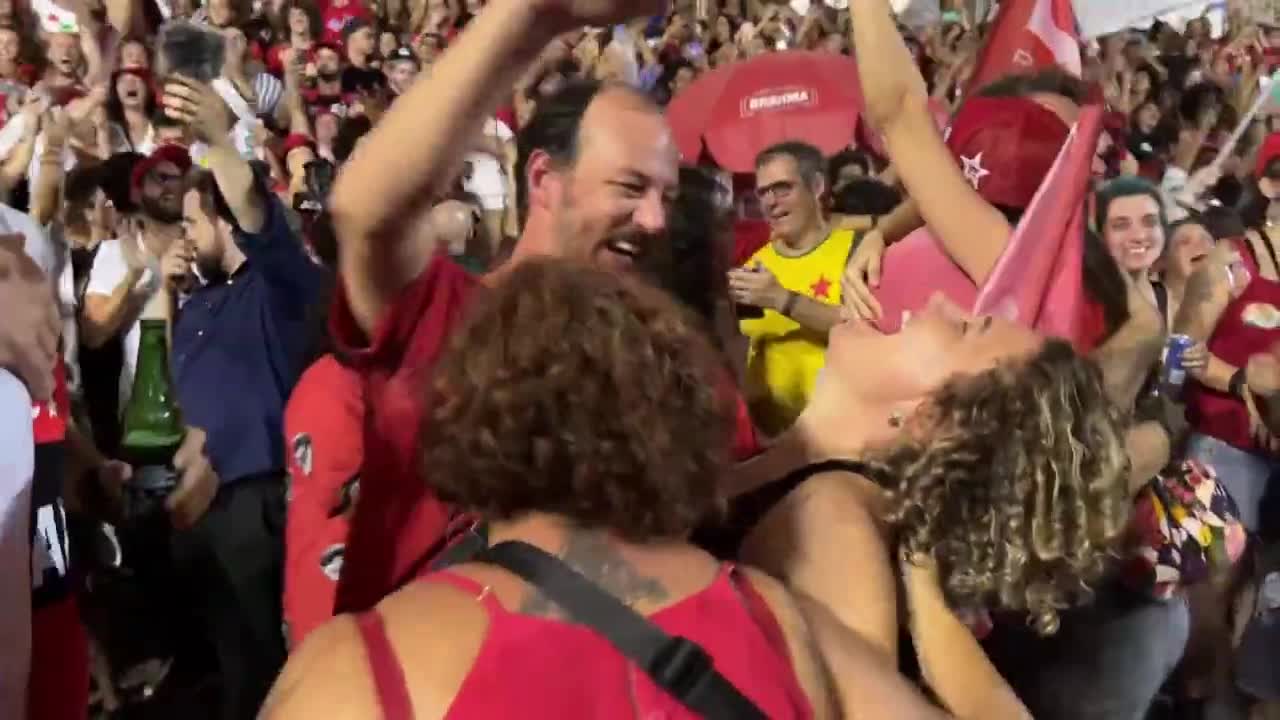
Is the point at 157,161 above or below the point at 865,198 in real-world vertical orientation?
above

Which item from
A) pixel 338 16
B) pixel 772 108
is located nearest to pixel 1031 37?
pixel 772 108

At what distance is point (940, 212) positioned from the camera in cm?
191

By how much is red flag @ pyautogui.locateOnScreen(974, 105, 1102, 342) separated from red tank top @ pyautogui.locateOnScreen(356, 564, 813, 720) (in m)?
0.84

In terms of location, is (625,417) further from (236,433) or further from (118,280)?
(118,280)

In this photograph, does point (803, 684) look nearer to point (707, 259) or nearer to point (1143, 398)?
point (707, 259)

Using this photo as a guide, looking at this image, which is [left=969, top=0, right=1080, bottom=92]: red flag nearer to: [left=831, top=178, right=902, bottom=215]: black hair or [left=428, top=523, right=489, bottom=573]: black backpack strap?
[left=831, top=178, right=902, bottom=215]: black hair

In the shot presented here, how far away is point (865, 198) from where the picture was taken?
13.7ft

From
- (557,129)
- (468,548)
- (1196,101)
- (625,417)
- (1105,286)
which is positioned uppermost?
(557,129)

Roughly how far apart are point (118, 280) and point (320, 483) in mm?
1556

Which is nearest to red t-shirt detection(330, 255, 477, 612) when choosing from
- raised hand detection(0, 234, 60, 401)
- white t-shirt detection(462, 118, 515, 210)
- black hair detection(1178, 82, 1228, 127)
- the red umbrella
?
raised hand detection(0, 234, 60, 401)

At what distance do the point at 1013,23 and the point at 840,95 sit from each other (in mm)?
3309

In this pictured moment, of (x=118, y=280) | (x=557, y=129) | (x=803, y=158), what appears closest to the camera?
(x=557, y=129)

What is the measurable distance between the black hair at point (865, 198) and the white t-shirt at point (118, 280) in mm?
2002

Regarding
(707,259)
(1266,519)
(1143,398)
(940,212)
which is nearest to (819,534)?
(940,212)
